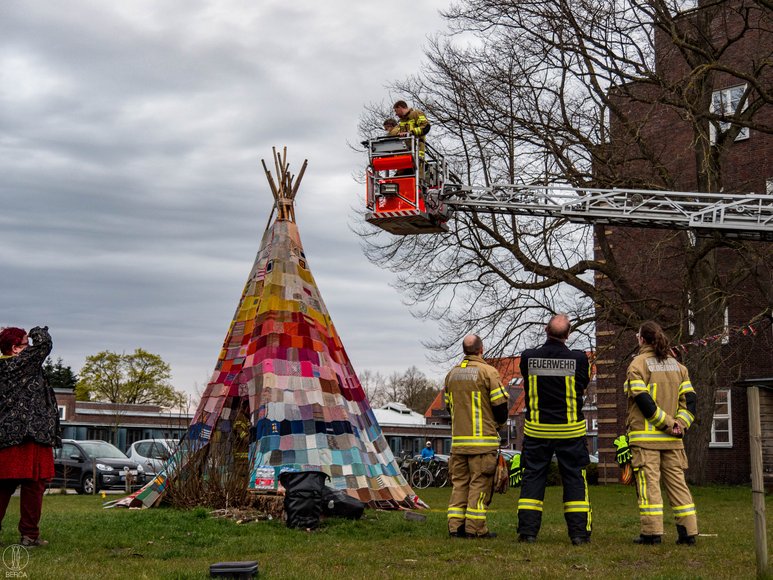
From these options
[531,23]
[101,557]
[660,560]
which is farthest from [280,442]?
[531,23]

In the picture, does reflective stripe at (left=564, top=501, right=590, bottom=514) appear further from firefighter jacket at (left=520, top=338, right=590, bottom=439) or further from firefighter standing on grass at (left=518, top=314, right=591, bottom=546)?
firefighter jacket at (left=520, top=338, right=590, bottom=439)

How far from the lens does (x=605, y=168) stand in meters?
18.9

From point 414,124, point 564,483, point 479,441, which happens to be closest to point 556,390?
point 564,483

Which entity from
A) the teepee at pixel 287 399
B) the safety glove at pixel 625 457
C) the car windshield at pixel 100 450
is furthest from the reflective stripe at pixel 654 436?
the car windshield at pixel 100 450

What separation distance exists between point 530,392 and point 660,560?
6.26ft

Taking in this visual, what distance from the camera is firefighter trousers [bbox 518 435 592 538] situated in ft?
26.1

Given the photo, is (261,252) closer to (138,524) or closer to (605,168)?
(138,524)

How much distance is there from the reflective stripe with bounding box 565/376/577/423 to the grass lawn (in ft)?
3.54

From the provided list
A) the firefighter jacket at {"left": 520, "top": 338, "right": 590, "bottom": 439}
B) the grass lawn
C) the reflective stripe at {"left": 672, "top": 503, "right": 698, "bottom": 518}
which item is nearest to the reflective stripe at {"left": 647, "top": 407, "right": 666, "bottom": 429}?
the firefighter jacket at {"left": 520, "top": 338, "right": 590, "bottom": 439}

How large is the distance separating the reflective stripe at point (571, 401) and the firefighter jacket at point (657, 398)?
1.53 ft

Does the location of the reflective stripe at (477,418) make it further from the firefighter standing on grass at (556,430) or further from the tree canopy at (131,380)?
the tree canopy at (131,380)

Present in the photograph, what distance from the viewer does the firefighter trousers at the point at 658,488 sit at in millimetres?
7914

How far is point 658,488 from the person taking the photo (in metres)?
7.97

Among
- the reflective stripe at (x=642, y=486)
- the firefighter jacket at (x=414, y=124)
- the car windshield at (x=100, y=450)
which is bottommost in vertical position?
the car windshield at (x=100, y=450)
